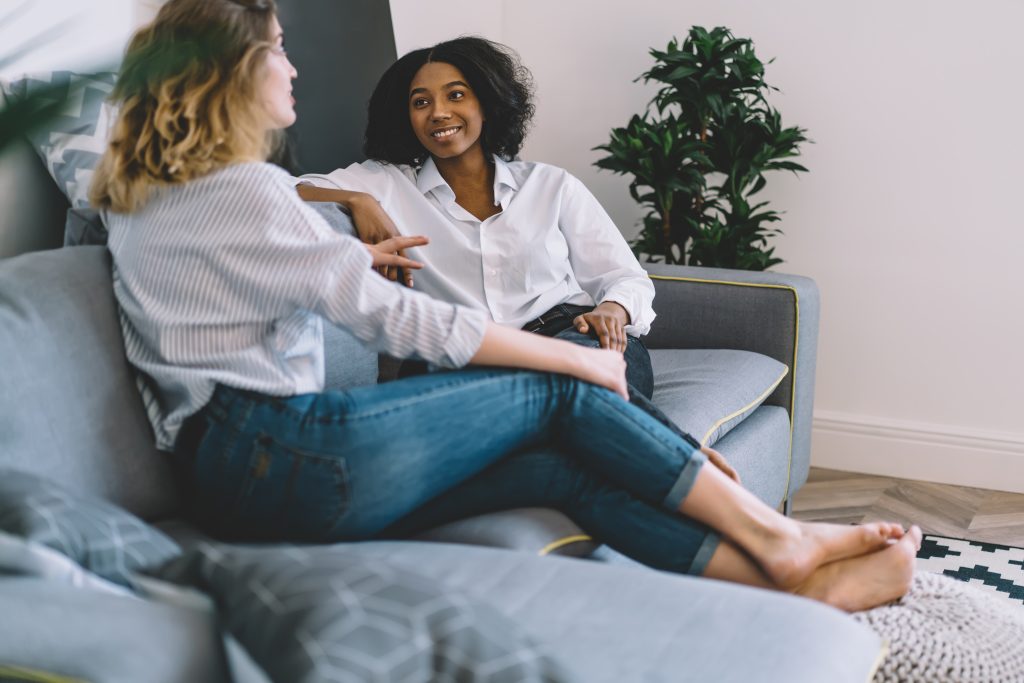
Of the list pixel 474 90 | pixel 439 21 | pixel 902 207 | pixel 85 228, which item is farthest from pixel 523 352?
pixel 439 21

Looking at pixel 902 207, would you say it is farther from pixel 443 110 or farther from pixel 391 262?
pixel 391 262

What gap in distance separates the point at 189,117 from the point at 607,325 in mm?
932

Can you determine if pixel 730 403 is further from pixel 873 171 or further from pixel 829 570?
pixel 873 171

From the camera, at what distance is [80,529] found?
929 millimetres

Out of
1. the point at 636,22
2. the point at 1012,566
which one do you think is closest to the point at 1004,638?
the point at 1012,566

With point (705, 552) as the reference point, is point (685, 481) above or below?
above

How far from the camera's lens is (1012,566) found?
7.25 ft

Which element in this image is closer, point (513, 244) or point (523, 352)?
point (523, 352)

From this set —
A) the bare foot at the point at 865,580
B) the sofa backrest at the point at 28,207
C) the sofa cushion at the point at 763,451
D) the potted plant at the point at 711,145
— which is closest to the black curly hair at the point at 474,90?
the potted plant at the point at 711,145

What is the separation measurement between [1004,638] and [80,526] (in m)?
1.15

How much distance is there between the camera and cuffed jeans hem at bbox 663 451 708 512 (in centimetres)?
138

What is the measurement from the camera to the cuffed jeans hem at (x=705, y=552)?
1409 mm

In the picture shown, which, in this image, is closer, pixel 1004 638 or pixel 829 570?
pixel 1004 638

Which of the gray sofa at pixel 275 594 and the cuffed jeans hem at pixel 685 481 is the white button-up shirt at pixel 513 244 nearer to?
the gray sofa at pixel 275 594
